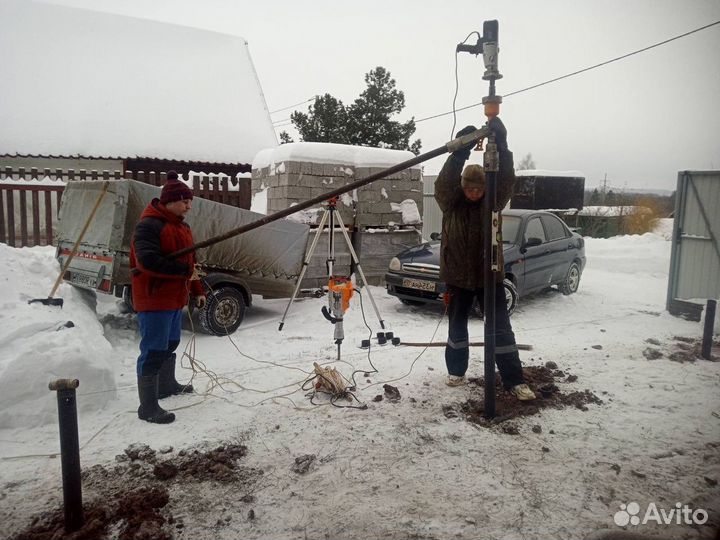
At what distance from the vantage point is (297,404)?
4.58 meters

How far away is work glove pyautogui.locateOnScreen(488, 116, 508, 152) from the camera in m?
4.07

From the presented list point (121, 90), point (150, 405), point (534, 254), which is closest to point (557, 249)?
point (534, 254)

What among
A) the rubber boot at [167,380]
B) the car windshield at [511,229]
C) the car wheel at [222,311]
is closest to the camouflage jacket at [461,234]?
the rubber boot at [167,380]

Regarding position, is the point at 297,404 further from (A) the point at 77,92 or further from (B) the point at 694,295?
(A) the point at 77,92

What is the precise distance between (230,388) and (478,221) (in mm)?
2959

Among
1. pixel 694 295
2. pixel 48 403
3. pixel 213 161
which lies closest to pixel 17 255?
pixel 48 403

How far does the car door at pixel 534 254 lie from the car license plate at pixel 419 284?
1.79 meters

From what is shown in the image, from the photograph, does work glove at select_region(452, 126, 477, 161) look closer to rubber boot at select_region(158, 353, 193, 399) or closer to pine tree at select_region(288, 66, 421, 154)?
rubber boot at select_region(158, 353, 193, 399)

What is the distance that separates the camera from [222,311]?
701 centimetres

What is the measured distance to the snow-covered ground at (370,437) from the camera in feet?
9.67

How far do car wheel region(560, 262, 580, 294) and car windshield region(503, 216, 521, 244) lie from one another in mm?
2022

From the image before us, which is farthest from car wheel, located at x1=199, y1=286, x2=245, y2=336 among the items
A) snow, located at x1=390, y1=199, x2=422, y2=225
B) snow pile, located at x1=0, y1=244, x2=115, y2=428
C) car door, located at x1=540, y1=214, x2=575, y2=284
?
car door, located at x1=540, y1=214, x2=575, y2=284

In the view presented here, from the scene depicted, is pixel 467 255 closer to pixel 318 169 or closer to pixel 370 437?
pixel 370 437

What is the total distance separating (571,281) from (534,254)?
2072 mm
